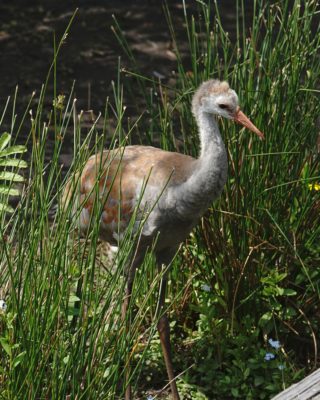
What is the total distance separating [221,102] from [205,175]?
0.29 meters

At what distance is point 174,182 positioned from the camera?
154 inches

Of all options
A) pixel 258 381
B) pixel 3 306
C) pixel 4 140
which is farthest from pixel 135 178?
pixel 3 306

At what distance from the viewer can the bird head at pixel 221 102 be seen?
380cm

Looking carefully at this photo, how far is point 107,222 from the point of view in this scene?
13.8ft

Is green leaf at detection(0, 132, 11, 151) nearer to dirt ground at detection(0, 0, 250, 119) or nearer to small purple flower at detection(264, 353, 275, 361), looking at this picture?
small purple flower at detection(264, 353, 275, 361)

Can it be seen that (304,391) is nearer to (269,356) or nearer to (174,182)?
(269,356)

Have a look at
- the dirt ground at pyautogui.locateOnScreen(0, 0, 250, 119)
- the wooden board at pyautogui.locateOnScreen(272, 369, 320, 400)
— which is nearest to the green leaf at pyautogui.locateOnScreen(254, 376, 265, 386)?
the wooden board at pyautogui.locateOnScreen(272, 369, 320, 400)

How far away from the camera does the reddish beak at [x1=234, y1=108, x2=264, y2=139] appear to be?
3.77 metres

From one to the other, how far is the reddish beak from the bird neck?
0.31ft

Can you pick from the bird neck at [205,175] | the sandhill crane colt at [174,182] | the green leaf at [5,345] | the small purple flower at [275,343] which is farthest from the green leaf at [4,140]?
the small purple flower at [275,343]

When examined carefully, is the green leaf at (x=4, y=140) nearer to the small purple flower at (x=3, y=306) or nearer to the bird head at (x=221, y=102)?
the small purple flower at (x=3, y=306)

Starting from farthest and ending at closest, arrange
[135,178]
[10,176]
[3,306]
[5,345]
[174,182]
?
1. [135,178]
2. [174,182]
3. [10,176]
4. [3,306]
5. [5,345]

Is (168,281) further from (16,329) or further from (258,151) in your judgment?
(16,329)

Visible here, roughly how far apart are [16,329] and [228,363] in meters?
1.39
